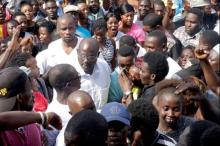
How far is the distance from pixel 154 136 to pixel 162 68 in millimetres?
1521

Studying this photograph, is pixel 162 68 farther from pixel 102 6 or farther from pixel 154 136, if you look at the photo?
pixel 102 6

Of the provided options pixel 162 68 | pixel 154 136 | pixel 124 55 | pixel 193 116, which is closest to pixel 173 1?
pixel 124 55

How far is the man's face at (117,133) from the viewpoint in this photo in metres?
2.86

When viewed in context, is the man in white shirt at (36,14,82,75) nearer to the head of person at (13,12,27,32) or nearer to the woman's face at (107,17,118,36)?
the woman's face at (107,17,118,36)

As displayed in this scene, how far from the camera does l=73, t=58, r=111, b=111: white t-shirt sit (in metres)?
5.05

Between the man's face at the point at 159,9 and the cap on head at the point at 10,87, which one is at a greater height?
the cap on head at the point at 10,87

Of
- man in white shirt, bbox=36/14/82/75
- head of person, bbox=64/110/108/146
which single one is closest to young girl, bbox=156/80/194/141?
head of person, bbox=64/110/108/146

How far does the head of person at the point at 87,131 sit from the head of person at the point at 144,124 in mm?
553

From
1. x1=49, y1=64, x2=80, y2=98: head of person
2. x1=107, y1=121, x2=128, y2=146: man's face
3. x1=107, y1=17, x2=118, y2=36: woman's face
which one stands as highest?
x1=107, y1=121, x2=128, y2=146: man's face

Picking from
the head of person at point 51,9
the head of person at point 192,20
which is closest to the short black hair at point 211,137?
the head of person at point 192,20

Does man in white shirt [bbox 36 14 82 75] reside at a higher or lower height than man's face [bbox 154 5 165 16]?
higher

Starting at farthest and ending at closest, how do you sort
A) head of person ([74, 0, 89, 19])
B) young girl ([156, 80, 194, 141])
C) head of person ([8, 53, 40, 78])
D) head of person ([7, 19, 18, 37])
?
head of person ([74, 0, 89, 19]) → head of person ([7, 19, 18, 37]) → head of person ([8, 53, 40, 78]) → young girl ([156, 80, 194, 141])

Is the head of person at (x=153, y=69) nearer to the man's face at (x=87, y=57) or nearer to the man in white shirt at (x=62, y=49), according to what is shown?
the man's face at (x=87, y=57)

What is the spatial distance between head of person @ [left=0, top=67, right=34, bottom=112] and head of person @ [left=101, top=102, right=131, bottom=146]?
0.48 meters
